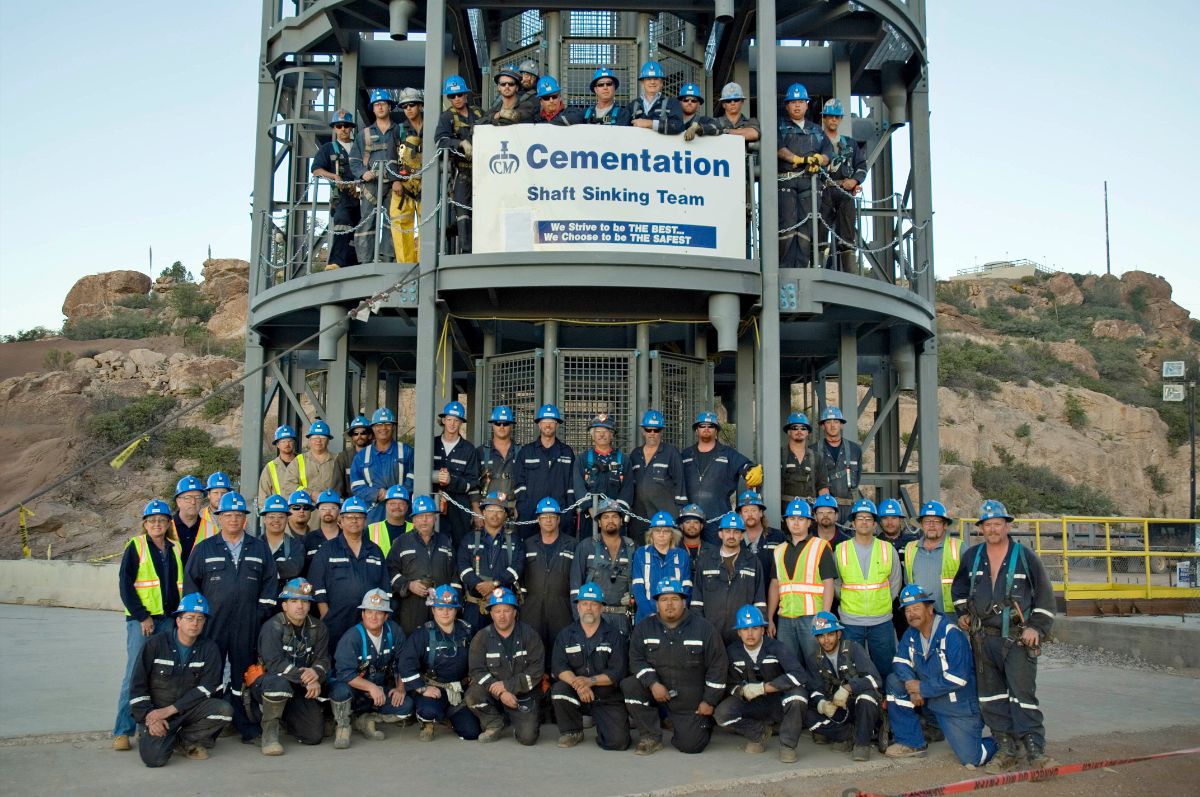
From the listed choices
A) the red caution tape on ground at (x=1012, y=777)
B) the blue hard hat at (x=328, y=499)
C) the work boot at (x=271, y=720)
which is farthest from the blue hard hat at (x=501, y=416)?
the red caution tape on ground at (x=1012, y=777)

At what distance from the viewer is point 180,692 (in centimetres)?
800

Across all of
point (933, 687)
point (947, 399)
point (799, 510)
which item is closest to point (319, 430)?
point (799, 510)

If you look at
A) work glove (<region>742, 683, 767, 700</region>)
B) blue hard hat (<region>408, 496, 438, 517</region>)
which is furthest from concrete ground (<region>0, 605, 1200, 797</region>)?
blue hard hat (<region>408, 496, 438, 517</region>)

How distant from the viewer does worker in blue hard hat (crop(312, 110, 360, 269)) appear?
1223cm

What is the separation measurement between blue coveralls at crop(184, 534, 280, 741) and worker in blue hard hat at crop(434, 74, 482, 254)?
13.8 feet

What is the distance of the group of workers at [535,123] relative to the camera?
11.0 meters

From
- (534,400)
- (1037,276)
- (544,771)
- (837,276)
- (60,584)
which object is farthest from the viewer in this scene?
(1037,276)

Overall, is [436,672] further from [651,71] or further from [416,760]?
[651,71]

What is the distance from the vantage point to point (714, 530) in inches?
401

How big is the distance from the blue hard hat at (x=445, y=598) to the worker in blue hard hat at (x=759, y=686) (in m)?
2.27

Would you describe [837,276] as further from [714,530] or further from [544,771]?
[544,771]

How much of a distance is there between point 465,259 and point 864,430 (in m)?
38.7

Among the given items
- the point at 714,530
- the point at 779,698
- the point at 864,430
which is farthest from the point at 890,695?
the point at 864,430

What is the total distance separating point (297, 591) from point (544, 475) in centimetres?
273
